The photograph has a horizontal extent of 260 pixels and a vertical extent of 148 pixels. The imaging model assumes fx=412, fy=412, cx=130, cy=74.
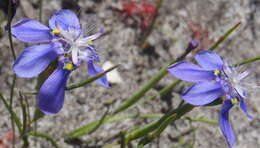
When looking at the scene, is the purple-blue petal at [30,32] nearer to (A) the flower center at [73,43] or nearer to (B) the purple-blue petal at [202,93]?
(A) the flower center at [73,43]

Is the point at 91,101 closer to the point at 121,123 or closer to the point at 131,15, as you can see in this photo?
the point at 121,123

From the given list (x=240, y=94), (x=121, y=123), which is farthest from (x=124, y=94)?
(x=240, y=94)

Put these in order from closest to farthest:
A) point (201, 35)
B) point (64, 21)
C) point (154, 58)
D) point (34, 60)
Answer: point (34, 60), point (64, 21), point (154, 58), point (201, 35)

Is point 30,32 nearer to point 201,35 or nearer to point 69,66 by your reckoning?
point 69,66

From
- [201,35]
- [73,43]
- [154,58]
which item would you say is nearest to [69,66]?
[73,43]

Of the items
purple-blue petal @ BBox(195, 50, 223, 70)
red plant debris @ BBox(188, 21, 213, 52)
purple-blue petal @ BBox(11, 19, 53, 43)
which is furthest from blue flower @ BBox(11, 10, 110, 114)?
red plant debris @ BBox(188, 21, 213, 52)

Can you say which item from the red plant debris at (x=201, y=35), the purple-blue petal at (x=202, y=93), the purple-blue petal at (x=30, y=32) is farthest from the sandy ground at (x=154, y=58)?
the purple-blue petal at (x=202, y=93)
